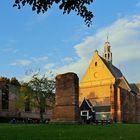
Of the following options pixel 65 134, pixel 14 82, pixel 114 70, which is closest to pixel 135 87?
pixel 114 70

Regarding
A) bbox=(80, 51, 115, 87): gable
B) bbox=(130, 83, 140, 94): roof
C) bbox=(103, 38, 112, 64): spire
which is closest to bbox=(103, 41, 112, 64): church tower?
bbox=(103, 38, 112, 64): spire

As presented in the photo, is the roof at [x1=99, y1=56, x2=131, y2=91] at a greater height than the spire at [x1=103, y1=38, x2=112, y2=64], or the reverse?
the spire at [x1=103, y1=38, x2=112, y2=64]

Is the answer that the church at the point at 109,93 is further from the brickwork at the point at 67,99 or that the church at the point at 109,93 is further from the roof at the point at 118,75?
the brickwork at the point at 67,99

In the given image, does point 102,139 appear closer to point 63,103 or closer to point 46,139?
point 46,139

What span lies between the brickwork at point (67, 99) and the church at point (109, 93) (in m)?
44.2

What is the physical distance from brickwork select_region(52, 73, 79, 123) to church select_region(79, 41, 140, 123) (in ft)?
145

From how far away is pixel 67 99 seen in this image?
105ft

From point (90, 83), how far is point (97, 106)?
1044 cm

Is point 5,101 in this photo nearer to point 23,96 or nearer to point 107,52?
point 23,96

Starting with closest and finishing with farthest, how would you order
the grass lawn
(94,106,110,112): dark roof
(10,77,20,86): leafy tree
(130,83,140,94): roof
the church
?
the grass lawn
(10,77,20,86): leafy tree
the church
(94,106,110,112): dark roof
(130,83,140,94): roof

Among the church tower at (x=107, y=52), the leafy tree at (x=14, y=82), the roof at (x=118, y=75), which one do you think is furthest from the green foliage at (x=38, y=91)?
the church tower at (x=107, y=52)

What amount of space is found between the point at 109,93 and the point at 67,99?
57109mm

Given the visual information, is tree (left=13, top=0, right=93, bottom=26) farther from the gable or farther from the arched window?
the gable

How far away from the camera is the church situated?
8100 cm
